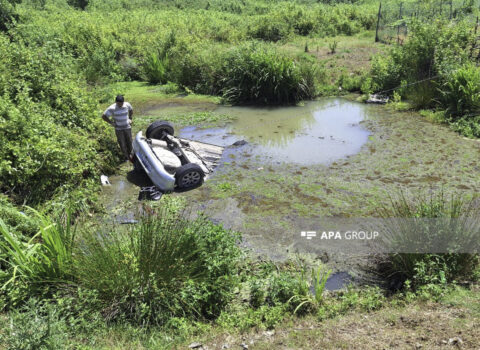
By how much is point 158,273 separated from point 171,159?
13.3 ft

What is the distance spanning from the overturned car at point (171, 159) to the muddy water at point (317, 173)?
269mm

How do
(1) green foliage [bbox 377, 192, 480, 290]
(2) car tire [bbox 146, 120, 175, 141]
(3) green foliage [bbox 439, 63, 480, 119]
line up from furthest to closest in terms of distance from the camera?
(3) green foliage [bbox 439, 63, 480, 119]
(2) car tire [bbox 146, 120, 175, 141]
(1) green foliage [bbox 377, 192, 480, 290]

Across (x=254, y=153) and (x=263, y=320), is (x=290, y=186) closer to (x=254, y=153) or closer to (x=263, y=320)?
(x=254, y=153)

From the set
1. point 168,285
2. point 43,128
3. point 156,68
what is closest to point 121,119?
point 43,128

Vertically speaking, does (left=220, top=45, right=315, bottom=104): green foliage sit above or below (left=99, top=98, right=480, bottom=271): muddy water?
above

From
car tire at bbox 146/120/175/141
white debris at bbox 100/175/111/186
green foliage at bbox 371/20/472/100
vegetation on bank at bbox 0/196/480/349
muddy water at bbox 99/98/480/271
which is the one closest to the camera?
vegetation on bank at bbox 0/196/480/349

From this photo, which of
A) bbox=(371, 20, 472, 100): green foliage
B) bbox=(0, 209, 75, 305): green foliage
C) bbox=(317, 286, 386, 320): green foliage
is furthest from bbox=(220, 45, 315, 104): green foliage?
bbox=(0, 209, 75, 305): green foliage

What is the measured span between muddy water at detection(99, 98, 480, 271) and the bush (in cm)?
139

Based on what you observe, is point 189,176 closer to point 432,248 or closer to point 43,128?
point 43,128

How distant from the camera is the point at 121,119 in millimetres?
8719

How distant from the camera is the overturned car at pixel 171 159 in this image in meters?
7.81

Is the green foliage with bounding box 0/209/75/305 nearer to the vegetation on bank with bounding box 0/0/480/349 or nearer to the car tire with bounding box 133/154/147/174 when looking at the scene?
the vegetation on bank with bounding box 0/0/480/349

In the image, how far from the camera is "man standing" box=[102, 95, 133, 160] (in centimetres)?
863

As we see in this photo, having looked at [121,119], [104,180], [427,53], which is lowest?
[104,180]
